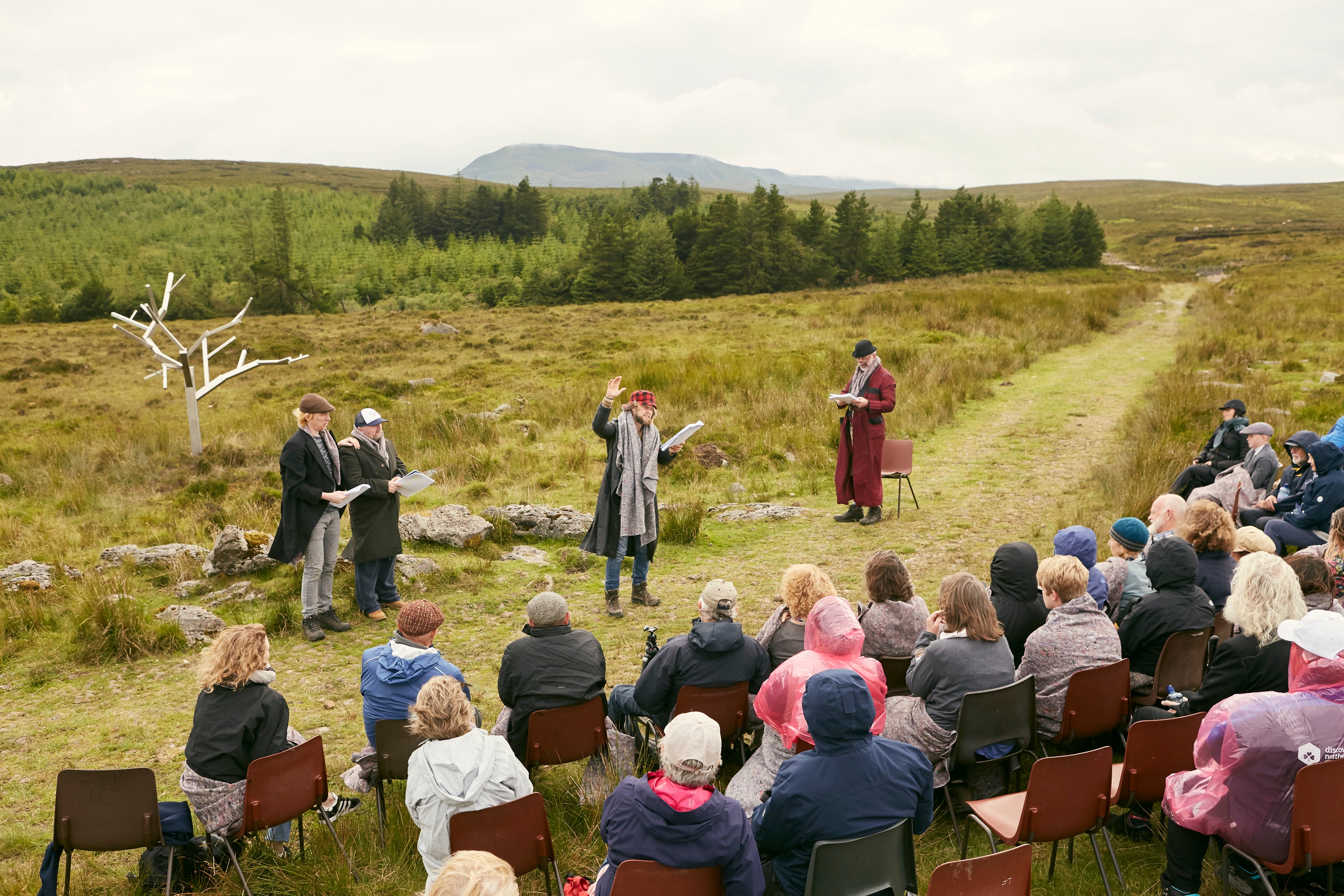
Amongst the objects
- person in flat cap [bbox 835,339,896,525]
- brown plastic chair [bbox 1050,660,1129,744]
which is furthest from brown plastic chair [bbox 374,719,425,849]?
person in flat cap [bbox 835,339,896,525]

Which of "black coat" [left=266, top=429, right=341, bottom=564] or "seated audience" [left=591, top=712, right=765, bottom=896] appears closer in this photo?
"seated audience" [left=591, top=712, right=765, bottom=896]

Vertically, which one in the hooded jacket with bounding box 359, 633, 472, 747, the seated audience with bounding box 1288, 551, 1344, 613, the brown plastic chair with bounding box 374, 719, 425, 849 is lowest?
the brown plastic chair with bounding box 374, 719, 425, 849

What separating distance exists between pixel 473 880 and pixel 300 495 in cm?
491

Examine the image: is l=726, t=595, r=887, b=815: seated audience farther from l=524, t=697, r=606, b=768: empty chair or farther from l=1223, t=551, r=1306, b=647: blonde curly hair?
l=1223, t=551, r=1306, b=647: blonde curly hair

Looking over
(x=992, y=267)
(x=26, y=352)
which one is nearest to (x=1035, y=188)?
(x=992, y=267)

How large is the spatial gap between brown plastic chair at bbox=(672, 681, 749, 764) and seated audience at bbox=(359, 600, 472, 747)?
1.00 metres

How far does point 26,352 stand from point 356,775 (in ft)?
104

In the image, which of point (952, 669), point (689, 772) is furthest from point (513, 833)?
point (952, 669)

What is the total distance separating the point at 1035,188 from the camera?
591ft

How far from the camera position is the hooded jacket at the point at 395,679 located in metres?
3.73

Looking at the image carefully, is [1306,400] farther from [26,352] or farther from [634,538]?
[26,352]

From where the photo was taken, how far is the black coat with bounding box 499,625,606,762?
146 inches

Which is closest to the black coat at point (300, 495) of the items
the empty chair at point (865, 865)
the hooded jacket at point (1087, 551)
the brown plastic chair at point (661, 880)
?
the brown plastic chair at point (661, 880)

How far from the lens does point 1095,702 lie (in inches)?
141
